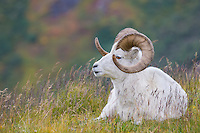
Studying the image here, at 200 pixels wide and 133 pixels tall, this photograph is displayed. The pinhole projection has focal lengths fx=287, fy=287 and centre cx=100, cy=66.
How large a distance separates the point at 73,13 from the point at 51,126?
3462 cm

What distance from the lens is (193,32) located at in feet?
107

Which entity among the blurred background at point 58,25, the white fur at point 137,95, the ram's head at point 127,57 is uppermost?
the blurred background at point 58,25

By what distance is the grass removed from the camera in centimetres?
515

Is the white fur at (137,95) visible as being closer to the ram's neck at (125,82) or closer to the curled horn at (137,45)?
the ram's neck at (125,82)

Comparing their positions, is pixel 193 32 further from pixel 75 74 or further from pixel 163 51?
pixel 75 74

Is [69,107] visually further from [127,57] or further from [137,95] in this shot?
[127,57]

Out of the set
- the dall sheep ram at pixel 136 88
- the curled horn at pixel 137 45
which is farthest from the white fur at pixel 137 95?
the curled horn at pixel 137 45

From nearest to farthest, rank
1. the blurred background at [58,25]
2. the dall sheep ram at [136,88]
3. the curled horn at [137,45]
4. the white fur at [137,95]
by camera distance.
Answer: the curled horn at [137,45] < the dall sheep ram at [136,88] < the white fur at [137,95] < the blurred background at [58,25]

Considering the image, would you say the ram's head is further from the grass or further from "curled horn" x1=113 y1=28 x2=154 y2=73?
the grass

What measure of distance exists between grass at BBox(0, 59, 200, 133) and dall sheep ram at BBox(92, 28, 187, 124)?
0.20m

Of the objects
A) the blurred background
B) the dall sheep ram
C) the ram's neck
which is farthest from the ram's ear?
the blurred background

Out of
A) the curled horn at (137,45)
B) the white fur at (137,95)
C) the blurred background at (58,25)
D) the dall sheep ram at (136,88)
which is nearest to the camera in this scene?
the curled horn at (137,45)

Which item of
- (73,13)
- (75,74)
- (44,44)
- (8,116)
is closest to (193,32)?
(73,13)

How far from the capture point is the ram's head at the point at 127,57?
5.10m
